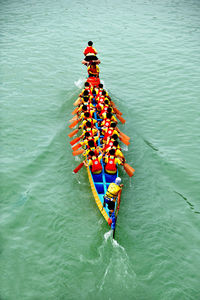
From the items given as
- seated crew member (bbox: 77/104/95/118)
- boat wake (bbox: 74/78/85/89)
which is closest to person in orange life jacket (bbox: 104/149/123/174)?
seated crew member (bbox: 77/104/95/118)

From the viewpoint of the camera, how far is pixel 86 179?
12.1 metres

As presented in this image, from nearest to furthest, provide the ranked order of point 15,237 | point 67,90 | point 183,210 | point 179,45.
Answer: point 15,237
point 183,210
point 67,90
point 179,45

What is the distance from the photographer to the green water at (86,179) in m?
8.99

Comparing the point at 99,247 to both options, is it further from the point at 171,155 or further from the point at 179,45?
the point at 179,45

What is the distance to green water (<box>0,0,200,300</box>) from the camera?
29.5ft

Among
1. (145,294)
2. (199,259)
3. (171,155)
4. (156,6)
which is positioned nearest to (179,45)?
(156,6)

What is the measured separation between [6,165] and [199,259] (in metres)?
8.97

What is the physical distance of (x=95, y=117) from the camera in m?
14.2

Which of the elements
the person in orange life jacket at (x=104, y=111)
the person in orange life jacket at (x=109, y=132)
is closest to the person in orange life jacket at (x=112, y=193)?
the person in orange life jacket at (x=109, y=132)

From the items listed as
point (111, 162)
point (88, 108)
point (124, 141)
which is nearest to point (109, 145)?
point (111, 162)

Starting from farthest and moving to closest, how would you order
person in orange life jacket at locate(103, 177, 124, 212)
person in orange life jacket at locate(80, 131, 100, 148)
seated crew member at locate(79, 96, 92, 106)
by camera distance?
seated crew member at locate(79, 96, 92, 106), person in orange life jacket at locate(80, 131, 100, 148), person in orange life jacket at locate(103, 177, 124, 212)

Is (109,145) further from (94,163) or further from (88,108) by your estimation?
(88,108)

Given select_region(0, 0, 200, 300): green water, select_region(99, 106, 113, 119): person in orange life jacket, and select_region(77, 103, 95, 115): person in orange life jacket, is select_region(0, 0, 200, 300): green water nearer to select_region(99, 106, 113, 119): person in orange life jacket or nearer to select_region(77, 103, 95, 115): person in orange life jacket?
select_region(77, 103, 95, 115): person in orange life jacket

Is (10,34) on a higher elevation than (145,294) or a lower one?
higher
